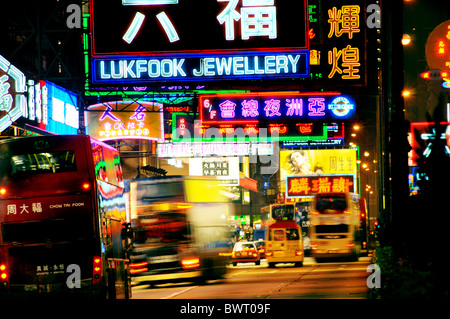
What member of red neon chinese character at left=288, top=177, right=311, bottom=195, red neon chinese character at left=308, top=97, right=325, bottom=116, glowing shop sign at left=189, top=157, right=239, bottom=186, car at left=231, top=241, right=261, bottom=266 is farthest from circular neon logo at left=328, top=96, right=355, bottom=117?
glowing shop sign at left=189, top=157, right=239, bottom=186

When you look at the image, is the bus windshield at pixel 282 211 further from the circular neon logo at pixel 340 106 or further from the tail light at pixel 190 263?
the circular neon logo at pixel 340 106

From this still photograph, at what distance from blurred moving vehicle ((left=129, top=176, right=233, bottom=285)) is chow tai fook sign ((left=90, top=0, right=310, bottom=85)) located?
4.46m

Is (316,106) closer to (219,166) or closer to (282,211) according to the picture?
(219,166)

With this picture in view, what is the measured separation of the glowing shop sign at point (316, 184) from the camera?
4641 cm

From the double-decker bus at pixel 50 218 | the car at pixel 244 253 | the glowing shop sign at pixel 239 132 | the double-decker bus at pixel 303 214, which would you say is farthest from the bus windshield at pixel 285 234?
the double-decker bus at pixel 50 218

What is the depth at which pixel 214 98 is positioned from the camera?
2330 centimetres

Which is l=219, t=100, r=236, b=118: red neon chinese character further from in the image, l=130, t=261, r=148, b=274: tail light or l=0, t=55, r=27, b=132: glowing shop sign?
l=0, t=55, r=27, b=132: glowing shop sign

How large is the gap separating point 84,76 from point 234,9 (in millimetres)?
5540

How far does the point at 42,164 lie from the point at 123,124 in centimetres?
1489

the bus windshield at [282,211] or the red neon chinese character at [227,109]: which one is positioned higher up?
the red neon chinese character at [227,109]

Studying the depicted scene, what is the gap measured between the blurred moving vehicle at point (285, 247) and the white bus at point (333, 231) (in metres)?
1.65

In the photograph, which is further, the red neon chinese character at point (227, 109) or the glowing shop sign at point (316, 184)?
the glowing shop sign at point (316, 184)

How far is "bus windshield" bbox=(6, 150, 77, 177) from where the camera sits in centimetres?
1396
